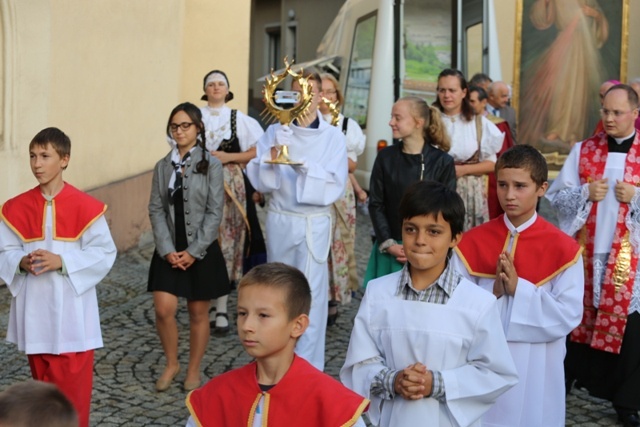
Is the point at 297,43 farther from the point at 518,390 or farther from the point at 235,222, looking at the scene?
the point at 518,390

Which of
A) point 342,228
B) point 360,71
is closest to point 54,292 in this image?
point 342,228

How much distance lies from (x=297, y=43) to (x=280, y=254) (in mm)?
24199

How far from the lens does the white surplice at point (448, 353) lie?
163 inches

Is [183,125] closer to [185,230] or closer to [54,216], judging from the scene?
[185,230]

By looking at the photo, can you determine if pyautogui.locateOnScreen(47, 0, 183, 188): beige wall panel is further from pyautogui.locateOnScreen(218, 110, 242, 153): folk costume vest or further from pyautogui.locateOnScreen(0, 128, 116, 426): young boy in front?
pyautogui.locateOnScreen(0, 128, 116, 426): young boy in front

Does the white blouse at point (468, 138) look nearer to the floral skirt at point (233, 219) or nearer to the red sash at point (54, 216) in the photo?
the floral skirt at point (233, 219)

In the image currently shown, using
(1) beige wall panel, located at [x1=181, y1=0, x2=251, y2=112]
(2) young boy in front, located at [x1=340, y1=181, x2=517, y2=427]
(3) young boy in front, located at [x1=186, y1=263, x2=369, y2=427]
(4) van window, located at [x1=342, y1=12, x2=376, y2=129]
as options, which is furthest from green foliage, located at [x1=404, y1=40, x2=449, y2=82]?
(3) young boy in front, located at [x1=186, y1=263, x2=369, y2=427]

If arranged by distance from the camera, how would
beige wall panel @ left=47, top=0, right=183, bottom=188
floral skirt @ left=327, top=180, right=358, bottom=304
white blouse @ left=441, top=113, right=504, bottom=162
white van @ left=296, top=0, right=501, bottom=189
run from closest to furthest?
white blouse @ left=441, top=113, right=504, bottom=162, floral skirt @ left=327, top=180, right=358, bottom=304, beige wall panel @ left=47, top=0, right=183, bottom=188, white van @ left=296, top=0, right=501, bottom=189

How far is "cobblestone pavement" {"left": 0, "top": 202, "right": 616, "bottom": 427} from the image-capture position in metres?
6.71

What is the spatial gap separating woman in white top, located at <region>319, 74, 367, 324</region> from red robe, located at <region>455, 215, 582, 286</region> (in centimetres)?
347

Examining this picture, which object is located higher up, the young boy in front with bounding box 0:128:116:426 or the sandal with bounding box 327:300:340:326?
the young boy in front with bounding box 0:128:116:426

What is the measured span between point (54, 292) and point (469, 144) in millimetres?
3768

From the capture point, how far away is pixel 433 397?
412cm

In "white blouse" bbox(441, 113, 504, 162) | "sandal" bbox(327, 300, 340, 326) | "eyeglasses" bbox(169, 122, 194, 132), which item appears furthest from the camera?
"sandal" bbox(327, 300, 340, 326)
